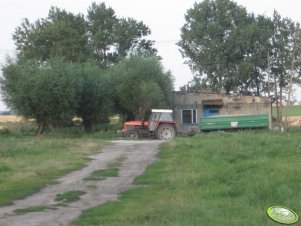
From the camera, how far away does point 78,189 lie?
49.3ft

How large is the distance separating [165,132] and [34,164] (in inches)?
749

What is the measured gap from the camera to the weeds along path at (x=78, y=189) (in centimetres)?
1066

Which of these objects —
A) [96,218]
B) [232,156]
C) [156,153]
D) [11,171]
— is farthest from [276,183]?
[156,153]

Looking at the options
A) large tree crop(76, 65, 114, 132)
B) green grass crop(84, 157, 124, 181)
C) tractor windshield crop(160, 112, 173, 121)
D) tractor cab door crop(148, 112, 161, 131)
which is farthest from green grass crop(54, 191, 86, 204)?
large tree crop(76, 65, 114, 132)

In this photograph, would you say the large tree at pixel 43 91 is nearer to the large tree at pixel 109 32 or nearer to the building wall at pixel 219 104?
the building wall at pixel 219 104

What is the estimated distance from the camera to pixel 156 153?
86.3ft

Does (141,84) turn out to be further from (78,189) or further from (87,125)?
(78,189)

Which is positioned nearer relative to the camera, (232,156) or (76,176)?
(76,176)

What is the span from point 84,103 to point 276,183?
113 feet

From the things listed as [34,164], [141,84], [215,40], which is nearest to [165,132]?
[141,84]

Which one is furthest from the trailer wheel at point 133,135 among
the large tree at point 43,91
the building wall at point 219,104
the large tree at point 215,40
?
the large tree at point 215,40

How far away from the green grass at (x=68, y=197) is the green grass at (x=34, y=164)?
1.00 m

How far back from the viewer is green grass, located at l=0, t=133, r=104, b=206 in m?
15.2

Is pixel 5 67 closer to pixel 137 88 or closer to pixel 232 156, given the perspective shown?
pixel 137 88
